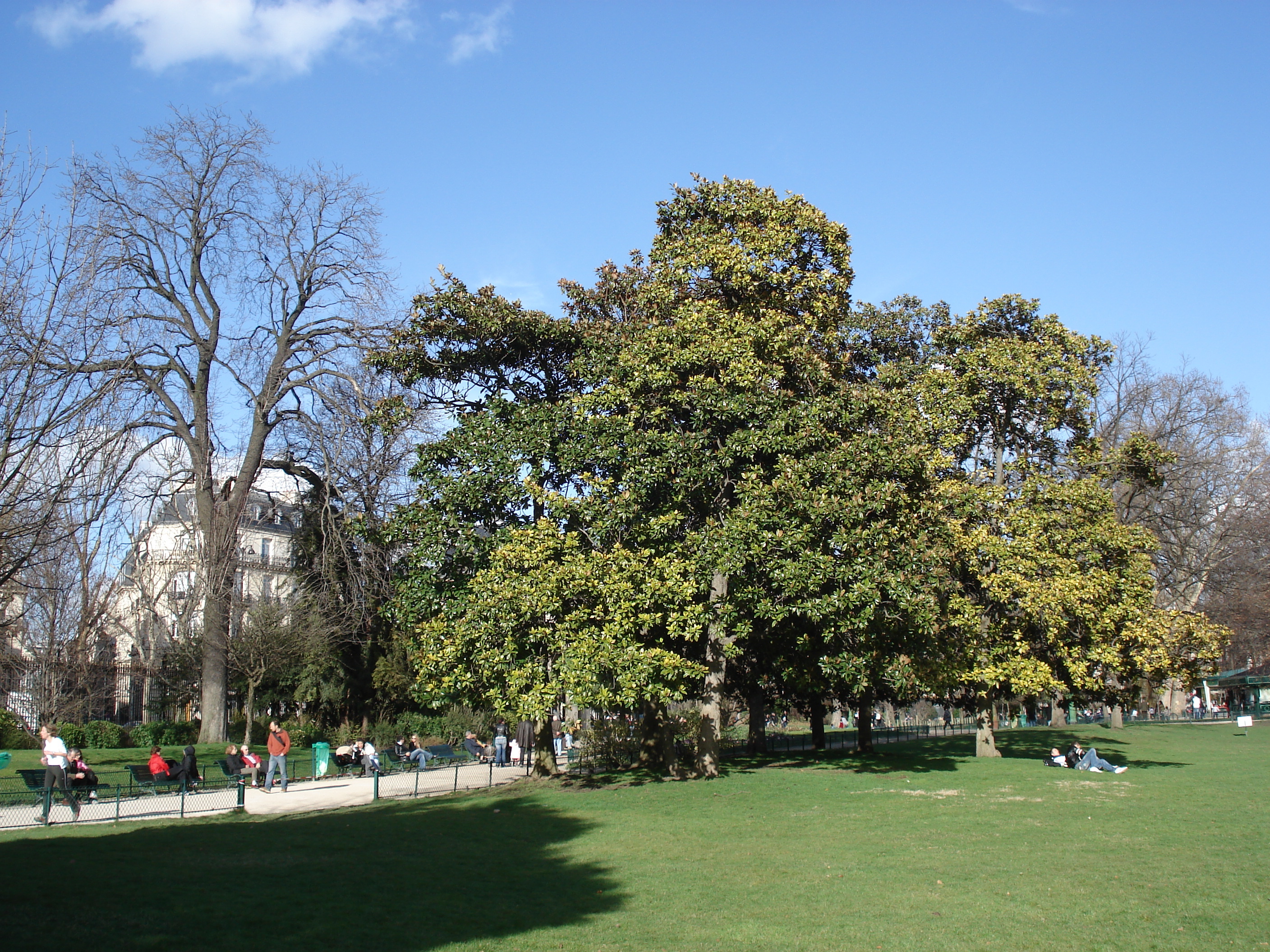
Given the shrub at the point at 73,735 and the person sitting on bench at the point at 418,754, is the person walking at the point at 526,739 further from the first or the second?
the shrub at the point at 73,735

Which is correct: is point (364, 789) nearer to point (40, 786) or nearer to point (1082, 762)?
point (40, 786)

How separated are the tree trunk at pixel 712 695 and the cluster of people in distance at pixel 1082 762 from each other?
377 inches

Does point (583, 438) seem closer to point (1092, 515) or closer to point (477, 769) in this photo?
point (477, 769)

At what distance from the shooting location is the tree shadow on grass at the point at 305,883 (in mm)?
8305

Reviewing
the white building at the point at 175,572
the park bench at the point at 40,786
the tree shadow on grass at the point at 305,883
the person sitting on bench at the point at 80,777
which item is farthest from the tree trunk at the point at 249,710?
the tree shadow on grass at the point at 305,883

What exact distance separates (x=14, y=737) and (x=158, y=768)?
15223 millimetres

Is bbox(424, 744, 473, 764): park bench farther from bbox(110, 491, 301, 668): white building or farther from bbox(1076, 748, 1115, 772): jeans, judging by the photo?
bbox(1076, 748, 1115, 772): jeans

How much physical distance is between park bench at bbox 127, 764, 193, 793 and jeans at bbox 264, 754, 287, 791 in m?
1.67

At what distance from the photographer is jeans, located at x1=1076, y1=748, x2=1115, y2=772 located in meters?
23.8

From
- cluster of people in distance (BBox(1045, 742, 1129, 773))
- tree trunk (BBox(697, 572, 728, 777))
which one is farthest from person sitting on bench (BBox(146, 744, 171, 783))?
cluster of people in distance (BBox(1045, 742, 1129, 773))

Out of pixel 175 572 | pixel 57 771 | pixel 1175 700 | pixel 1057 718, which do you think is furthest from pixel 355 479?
pixel 1175 700

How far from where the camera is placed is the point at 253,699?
117 feet

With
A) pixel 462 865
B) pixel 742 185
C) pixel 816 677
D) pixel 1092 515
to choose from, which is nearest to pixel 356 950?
pixel 462 865

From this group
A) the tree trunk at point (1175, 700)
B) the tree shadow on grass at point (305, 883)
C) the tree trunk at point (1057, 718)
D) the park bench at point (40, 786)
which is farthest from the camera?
the tree trunk at point (1175, 700)
